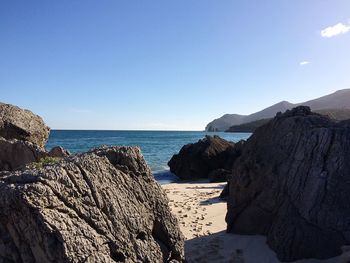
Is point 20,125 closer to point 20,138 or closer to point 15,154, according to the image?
point 20,138

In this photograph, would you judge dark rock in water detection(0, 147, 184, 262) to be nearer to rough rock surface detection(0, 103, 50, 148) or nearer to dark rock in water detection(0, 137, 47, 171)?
dark rock in water detection(0, 137, 47, 171)

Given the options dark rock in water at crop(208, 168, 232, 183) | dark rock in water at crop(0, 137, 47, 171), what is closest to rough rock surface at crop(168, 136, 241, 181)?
dark rock in water at crop(208, 168, 232, 183)

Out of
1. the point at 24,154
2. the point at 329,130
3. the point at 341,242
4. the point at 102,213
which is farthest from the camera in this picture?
the point at 24,154

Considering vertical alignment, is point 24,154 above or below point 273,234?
above

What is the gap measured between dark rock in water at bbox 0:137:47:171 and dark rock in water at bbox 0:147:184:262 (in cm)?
575

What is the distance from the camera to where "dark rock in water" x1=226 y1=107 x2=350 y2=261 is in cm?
740

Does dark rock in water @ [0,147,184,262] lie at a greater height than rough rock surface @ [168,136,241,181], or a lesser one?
greater

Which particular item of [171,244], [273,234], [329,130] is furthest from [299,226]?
[171,244]

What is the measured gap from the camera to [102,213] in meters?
4.86

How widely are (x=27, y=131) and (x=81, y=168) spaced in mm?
8189

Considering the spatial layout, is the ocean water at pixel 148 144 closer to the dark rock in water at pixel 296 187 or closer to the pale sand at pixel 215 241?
the pale sand at pixel 215 241

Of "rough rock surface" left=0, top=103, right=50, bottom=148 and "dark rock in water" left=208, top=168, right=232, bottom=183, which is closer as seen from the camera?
"rough rock surface" left=0, top=103, right=50, bottom=148

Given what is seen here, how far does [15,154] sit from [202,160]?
60.4ft

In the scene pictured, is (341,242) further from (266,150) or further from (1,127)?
(1,127)
